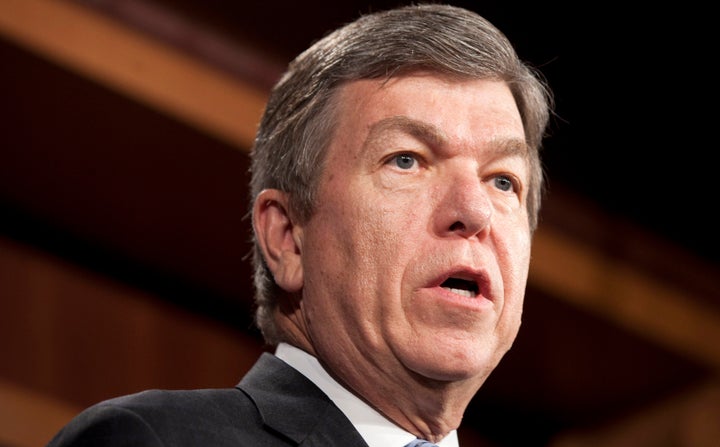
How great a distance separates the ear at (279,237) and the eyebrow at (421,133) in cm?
19

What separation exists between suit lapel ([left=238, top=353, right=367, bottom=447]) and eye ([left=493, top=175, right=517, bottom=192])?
412mm

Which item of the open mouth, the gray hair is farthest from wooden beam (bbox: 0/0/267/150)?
the open mouth

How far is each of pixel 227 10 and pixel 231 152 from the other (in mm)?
391

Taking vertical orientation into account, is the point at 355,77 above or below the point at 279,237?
above

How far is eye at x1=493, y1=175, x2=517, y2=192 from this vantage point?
1.84m

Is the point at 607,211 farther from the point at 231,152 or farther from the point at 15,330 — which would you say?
the point at 15,330

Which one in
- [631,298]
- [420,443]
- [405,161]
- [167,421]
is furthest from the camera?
[631,298]

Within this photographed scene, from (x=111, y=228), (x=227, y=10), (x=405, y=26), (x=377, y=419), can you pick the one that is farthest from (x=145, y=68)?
(x=377, y=419)

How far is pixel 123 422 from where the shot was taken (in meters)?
1.48

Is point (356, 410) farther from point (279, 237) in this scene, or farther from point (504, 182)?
point (504, 182)

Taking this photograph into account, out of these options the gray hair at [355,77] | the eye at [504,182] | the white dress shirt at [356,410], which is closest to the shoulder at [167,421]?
the white dress shirt at [356,410]

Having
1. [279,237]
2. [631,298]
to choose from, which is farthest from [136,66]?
[631,298]

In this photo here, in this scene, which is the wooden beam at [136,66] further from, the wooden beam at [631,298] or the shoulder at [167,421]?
the shoulder at [167,421]

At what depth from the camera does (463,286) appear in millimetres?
1717
